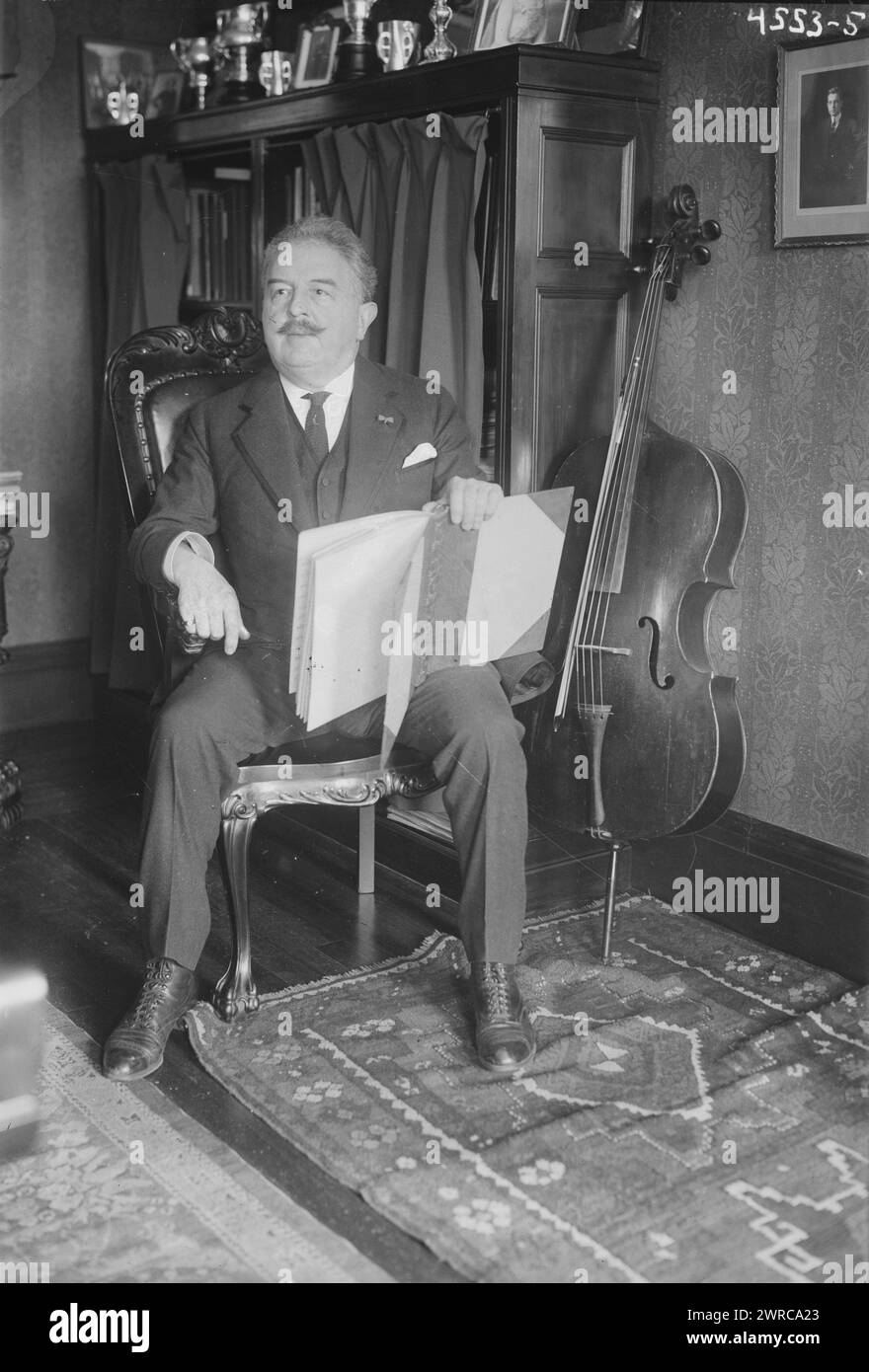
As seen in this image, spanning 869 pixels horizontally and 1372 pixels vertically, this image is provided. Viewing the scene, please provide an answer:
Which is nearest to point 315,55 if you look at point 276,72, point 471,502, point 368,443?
point 276,72

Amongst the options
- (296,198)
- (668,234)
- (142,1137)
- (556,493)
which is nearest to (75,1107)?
(142,1137)

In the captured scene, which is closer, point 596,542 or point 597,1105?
point 597,1105

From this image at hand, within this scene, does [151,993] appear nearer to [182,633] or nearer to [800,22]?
[182,633]

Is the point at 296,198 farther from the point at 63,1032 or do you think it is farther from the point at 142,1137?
the point at 142,1137

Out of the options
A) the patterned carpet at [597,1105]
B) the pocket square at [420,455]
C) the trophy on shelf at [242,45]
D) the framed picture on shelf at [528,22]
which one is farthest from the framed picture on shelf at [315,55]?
Answer: the patterned carpet at [597,1105]

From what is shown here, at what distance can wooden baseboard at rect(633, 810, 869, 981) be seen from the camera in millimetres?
2775

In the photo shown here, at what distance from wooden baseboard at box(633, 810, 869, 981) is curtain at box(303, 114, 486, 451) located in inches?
39.0

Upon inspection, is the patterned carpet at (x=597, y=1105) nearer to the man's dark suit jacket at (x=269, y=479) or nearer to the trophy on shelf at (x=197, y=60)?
the man's dark suit jacket at (x=269, y=479)

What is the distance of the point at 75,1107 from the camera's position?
7.47ft

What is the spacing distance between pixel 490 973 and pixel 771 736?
2.81 feet

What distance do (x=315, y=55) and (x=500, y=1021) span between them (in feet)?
8.52

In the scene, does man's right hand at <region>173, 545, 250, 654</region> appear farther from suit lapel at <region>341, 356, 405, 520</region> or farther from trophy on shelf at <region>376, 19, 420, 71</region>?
trophy on shelf at <region>376, 19, 420, 71</region>

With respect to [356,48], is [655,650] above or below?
below

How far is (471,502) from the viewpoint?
2.45 meters
